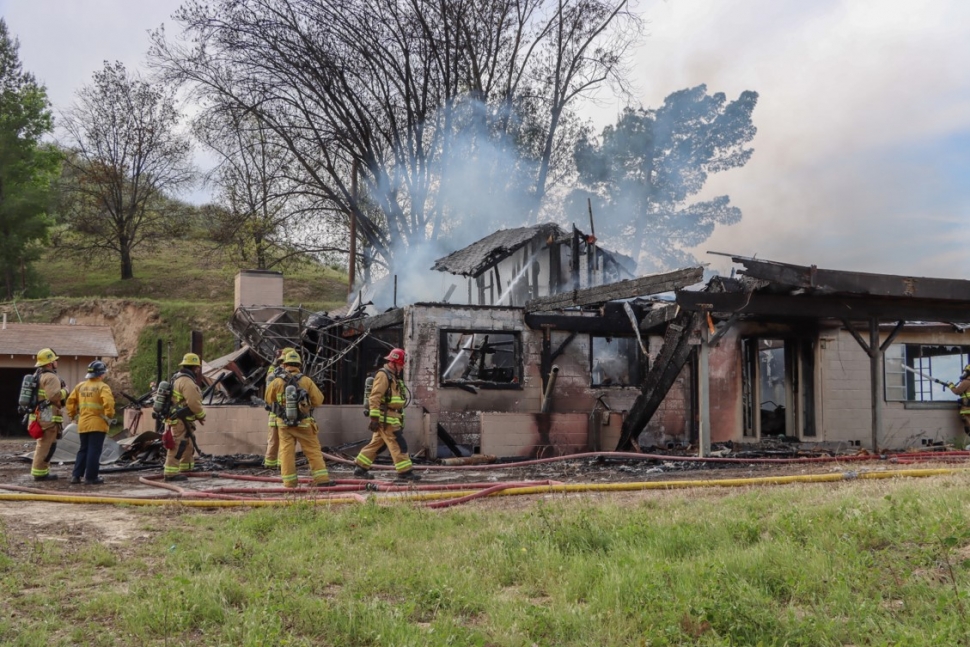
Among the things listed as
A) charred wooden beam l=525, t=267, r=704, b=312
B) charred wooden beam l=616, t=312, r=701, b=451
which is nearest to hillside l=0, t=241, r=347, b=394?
charred wooden beam l=525, t=267, r=704, b=312

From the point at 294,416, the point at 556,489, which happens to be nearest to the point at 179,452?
the point at 294,416

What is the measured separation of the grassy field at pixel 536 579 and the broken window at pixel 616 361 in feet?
34.7

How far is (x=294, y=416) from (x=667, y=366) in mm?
6133

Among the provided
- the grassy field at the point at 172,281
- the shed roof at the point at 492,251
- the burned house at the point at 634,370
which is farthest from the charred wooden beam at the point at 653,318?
the grassy field at the point at 172,281

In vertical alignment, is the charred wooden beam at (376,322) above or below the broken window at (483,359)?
above

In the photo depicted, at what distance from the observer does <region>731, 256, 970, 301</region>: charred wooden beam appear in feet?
42.8

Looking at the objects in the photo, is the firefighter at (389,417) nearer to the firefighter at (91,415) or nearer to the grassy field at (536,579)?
the firefighter at (91,415)

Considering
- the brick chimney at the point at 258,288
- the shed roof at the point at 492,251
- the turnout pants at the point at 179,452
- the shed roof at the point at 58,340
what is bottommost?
the turnout pants at the point at 179,452

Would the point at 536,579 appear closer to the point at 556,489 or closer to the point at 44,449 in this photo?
the point at 556,489

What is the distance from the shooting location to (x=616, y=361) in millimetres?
18703

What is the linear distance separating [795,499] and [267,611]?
4.84 metres

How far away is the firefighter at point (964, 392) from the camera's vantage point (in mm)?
16844

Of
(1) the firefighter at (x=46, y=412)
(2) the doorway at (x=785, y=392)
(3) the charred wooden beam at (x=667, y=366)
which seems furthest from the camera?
(2) the doorway at (x=785, y=392)

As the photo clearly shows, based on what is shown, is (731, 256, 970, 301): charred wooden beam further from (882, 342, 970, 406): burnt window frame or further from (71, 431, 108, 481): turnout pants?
(71, 431, 108, 481): turnout pants
